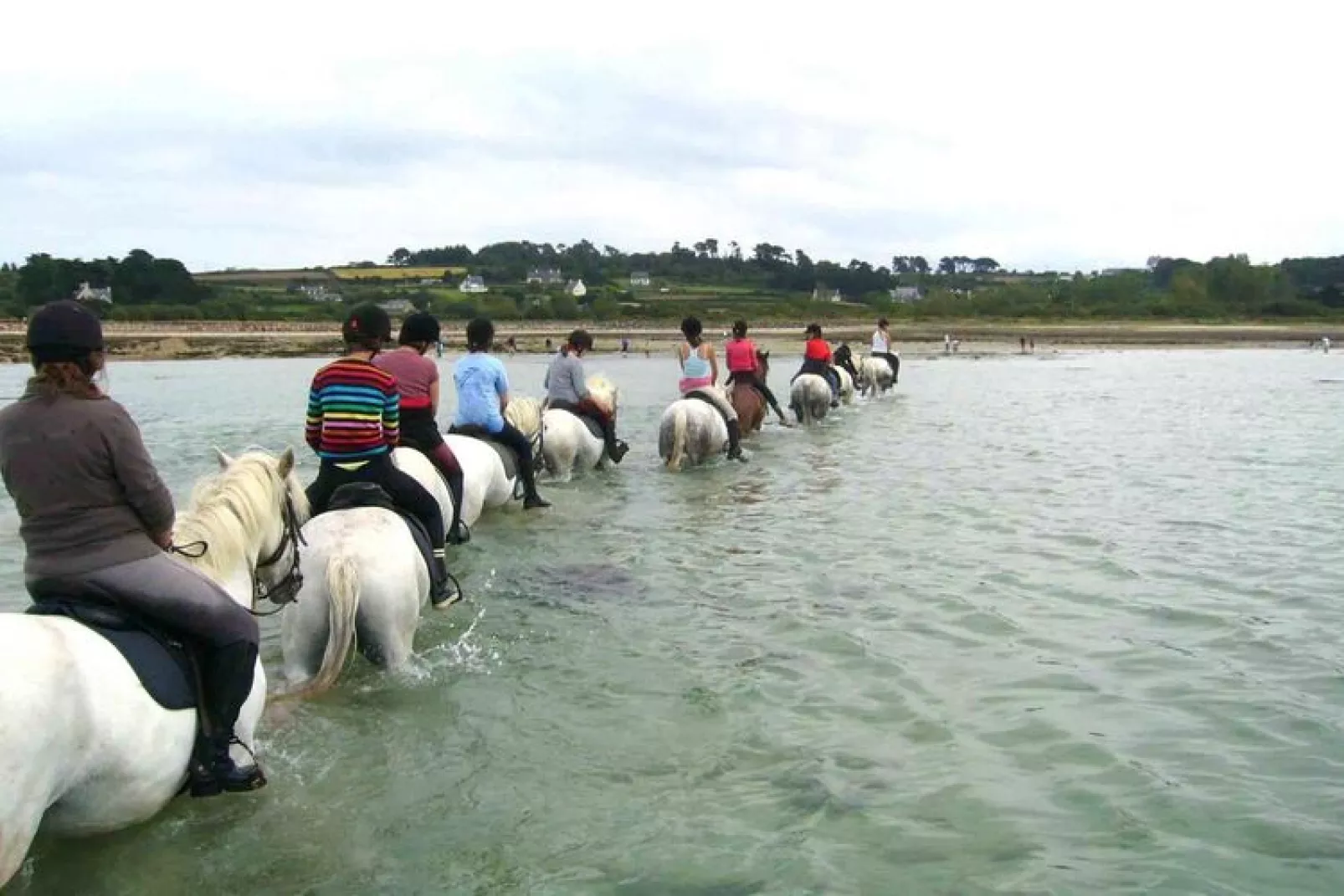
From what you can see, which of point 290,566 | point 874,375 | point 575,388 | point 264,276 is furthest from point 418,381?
point 264,276

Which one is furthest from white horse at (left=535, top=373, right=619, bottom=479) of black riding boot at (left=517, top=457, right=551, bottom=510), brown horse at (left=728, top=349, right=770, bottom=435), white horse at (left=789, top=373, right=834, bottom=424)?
white horse at (left=789, top=373, right=834, bottom=424)

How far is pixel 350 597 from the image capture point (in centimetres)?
618

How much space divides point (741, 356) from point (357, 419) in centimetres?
1299

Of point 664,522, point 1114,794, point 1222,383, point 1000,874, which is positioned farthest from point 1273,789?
point 1222,383

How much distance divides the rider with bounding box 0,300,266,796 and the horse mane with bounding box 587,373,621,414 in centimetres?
1204

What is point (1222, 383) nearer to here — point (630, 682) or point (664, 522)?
point (664, 522)

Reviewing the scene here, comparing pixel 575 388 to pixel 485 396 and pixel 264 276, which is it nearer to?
pixel 485 396

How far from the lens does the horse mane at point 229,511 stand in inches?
215

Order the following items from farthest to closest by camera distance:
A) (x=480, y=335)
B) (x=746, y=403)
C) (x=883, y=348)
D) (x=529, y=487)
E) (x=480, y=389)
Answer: (x=883, y=348)
(x=746, y=403)
(x=529, y=487)
(x=480, y=389)
(x=480, y=335)

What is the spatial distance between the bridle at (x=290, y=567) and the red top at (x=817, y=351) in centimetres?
1845

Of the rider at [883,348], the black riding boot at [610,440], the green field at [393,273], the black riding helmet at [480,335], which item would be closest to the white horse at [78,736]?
the black riding helmet at [480,335]

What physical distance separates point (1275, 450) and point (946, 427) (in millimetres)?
6428

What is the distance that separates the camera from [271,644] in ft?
26.9

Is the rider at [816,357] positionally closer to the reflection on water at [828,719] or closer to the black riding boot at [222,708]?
the reflection on water at [828,719]
